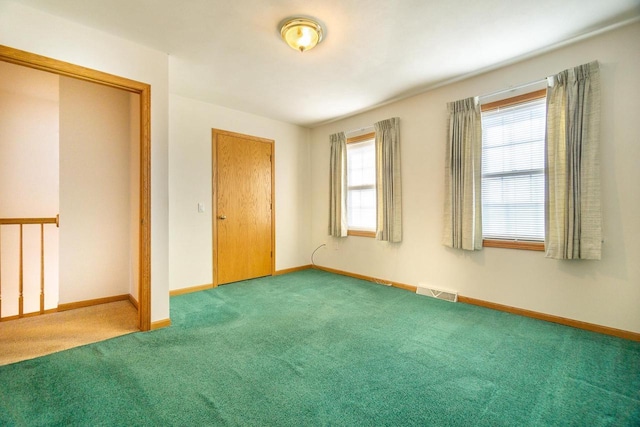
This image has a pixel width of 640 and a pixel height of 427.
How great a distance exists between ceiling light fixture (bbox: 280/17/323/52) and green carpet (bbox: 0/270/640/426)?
2529 mm

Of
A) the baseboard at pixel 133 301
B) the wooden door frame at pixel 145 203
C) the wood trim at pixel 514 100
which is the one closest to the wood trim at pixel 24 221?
the baseboard at pixel 133 301

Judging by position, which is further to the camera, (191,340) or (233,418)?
(191,340)

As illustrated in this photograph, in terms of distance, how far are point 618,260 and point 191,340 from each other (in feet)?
12.1

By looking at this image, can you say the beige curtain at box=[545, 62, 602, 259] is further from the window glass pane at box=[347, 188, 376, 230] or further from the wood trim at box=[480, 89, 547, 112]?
the window glass pane at box=[347, 188, 376, 230]

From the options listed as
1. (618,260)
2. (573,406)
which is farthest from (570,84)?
(573,406)

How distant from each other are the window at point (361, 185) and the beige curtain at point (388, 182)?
0.81 feet

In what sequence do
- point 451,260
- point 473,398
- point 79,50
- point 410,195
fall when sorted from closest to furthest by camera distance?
point 473,398 < point 79,50 < point 451,260 < point 410,195

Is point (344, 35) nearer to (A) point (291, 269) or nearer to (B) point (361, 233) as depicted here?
(B) point (361, 233)

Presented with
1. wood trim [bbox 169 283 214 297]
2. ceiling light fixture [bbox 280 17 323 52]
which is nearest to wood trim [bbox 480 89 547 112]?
ceiling light fixture [bbox 280 17 323 52]

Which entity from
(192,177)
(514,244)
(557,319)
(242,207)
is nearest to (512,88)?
(514,244)

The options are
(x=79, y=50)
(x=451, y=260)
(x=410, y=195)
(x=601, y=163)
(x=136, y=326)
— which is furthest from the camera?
(x=410, y=195)

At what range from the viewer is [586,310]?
2555 millimetres

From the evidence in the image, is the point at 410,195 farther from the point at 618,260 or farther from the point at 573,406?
the point at 573,406

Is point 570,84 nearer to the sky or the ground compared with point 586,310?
nearer to the sky
